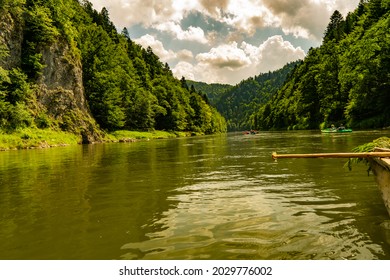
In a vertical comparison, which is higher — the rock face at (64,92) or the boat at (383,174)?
the rock face at (64,92)

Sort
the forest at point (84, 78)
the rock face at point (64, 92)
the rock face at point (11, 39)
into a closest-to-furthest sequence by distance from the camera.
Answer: the rock face at point (11, 39), the forest at point (84, 78), the rock face at point (64, 92)

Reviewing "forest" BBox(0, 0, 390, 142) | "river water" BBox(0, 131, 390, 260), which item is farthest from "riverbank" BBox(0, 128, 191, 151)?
"river water" BBox(0, 131, 390, 260)

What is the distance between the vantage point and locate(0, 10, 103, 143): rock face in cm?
4547

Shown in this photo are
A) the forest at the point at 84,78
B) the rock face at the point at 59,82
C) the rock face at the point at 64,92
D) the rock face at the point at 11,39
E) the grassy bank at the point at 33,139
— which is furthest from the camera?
the rock face at the point at 64,92

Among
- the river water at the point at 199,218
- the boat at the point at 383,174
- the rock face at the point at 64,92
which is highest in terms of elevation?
the rock face at the point at 64,92

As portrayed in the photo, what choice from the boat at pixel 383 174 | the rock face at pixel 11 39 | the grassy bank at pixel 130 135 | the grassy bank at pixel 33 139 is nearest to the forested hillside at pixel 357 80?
the grassy bank at pixel 130 135

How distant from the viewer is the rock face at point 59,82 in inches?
1790

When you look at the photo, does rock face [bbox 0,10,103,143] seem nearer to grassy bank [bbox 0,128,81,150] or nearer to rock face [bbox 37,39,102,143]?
rock face [bbox 37,39,102,143]

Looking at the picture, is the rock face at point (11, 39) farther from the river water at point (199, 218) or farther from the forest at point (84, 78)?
the river water at point (199, 218)

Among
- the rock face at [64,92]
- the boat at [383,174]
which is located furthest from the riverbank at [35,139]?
the boat at [383,174]

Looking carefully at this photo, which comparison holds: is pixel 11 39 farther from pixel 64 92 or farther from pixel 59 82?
pixel 64 92

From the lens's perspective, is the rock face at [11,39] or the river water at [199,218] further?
the rock face at [11,39]

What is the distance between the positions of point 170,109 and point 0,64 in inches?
2600
